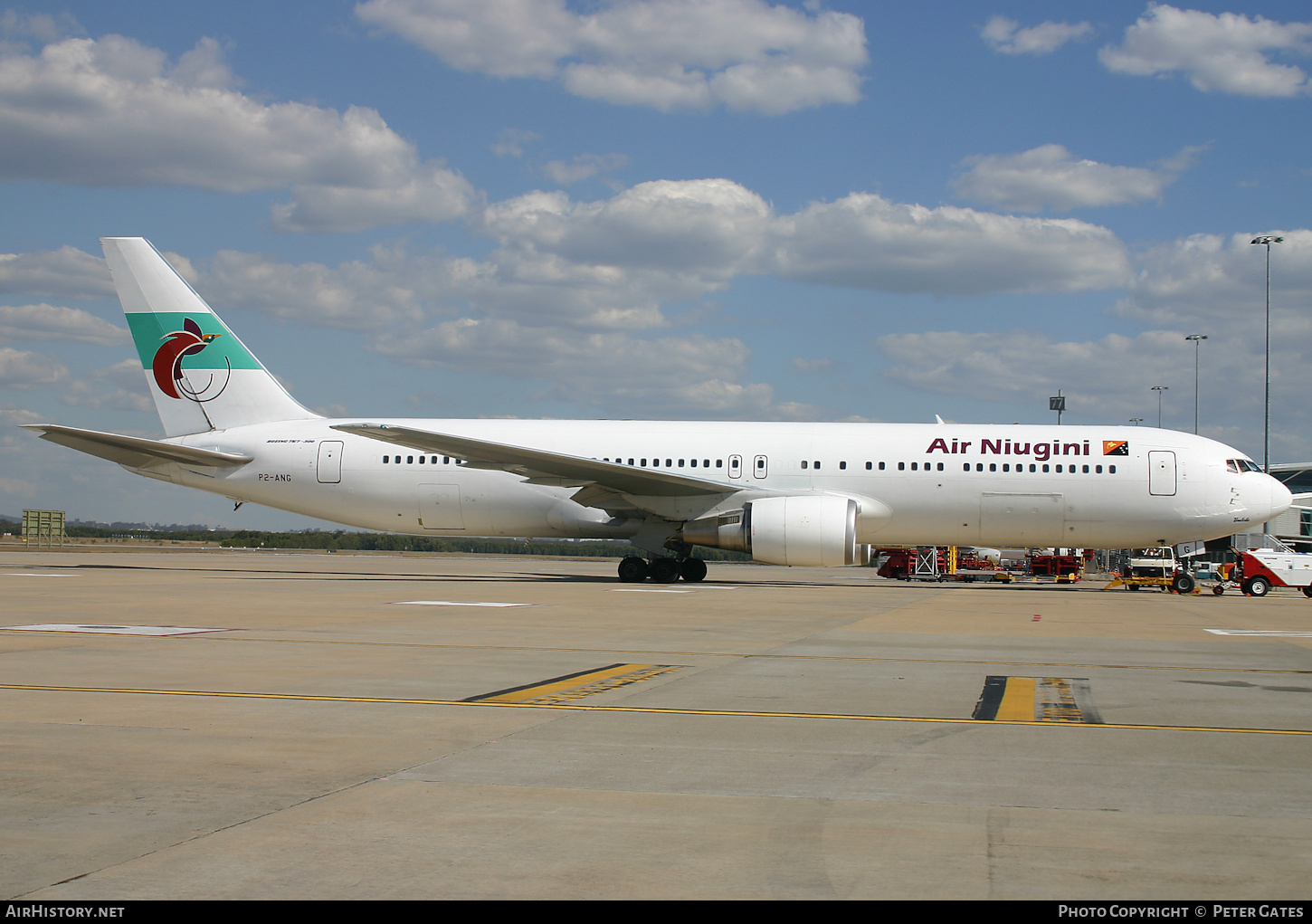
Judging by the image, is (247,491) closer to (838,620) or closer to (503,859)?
(838,620)

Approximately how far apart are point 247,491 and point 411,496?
445 cm

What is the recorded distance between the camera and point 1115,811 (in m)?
4.50

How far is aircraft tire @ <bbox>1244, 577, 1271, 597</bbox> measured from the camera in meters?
27.5

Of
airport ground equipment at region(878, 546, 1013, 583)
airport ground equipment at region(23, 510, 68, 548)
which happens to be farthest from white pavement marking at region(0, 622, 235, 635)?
airport ground equipment at region(23, 510, 68, 548)

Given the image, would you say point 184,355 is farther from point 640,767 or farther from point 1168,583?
point 1168,583

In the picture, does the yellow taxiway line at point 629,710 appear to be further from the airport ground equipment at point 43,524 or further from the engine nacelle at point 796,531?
the airport ground equipment at point 43,524

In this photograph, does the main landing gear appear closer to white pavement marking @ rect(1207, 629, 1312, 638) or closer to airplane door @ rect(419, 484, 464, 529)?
airplane door @ rect(419, 484, 464, 529)

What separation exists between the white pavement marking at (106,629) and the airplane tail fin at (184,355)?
15.9m

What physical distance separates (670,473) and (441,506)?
19.8ft

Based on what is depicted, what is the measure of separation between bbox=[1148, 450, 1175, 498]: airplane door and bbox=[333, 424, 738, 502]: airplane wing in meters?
9.74
